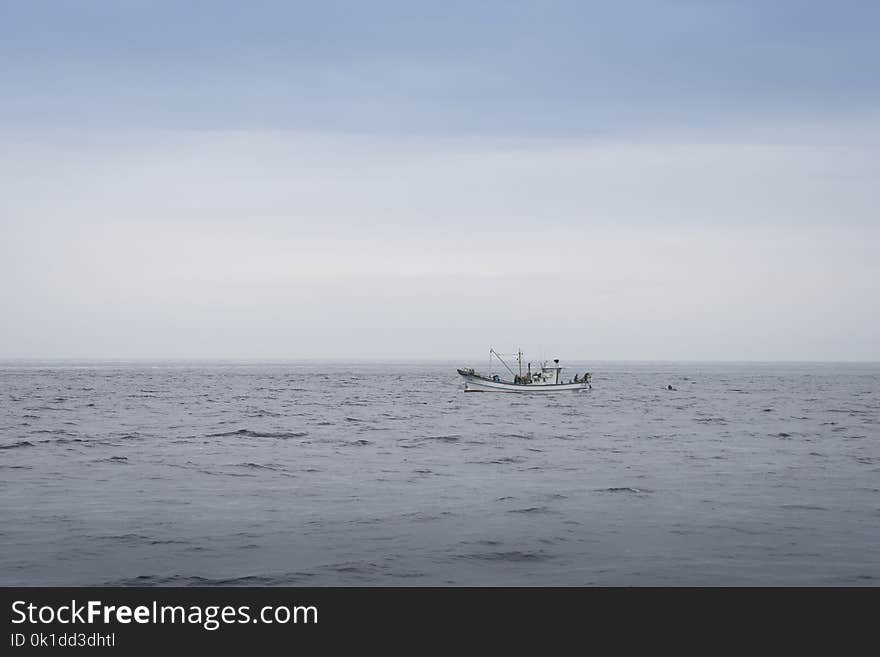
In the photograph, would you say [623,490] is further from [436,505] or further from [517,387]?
[517,387]

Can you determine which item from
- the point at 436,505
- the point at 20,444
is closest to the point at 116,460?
the point at 20,444

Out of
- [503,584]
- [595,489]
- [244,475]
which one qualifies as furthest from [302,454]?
[503,584]

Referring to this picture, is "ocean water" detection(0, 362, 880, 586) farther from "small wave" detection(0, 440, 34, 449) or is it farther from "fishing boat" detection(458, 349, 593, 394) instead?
"fishing boat" detection(458, 349, 593, 394)

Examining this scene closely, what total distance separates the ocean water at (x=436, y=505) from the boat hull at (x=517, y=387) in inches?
1733

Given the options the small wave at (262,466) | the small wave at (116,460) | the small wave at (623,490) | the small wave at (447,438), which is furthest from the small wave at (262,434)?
the small wave at (623,490)

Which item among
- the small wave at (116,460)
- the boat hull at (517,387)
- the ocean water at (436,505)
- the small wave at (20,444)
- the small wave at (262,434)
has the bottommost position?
the small wave at (20,444)

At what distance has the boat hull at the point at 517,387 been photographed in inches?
3899

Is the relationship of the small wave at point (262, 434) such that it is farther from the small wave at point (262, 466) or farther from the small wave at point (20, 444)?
the small wave at point (262, 466)

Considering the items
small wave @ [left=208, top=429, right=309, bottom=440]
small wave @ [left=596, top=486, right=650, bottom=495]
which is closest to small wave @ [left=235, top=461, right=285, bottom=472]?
small wave @ [left=208, top=429, right=309, bottom=440]

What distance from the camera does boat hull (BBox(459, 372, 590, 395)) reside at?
325 feet

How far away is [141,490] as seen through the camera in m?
27.8

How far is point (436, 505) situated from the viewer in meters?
25.5
